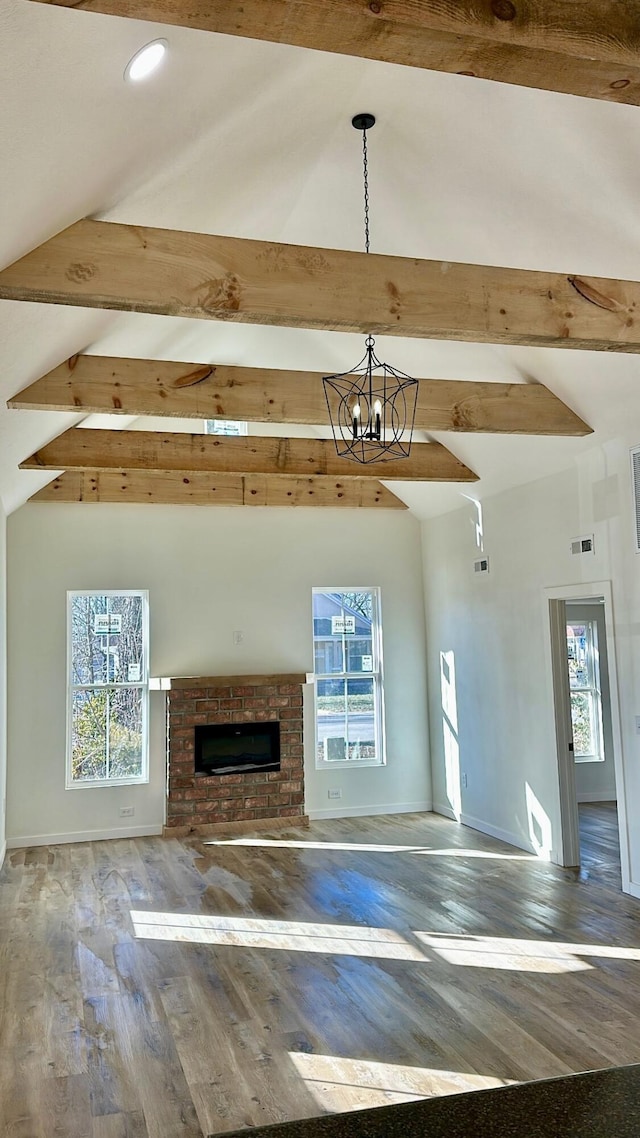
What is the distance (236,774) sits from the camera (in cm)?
769

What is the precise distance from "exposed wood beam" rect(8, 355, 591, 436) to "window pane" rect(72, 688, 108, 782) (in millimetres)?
3547

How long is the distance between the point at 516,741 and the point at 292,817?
2.35m

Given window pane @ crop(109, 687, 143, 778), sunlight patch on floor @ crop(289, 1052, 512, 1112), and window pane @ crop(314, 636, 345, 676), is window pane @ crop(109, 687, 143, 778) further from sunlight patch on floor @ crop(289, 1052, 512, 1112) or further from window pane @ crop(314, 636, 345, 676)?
sunlight patch on floor @ crop(289, 1052, 512, 1112)

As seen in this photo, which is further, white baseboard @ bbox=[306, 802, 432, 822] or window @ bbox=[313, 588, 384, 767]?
window @ bbox=[313, 588, 384, 767]

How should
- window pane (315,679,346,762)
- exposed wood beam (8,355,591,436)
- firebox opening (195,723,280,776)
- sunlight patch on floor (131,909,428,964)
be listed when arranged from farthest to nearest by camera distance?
window pane (315,679,346,762) < firebox opening (195,723,280,776) < exposed wood beam (8,355,591,436) < sunlight patch on floor (131,909,428,964)

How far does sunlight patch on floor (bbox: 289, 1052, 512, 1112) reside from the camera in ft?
9.75

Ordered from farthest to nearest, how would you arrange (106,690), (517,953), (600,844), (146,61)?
(106,690), (600,844), (517,953), (146,61)

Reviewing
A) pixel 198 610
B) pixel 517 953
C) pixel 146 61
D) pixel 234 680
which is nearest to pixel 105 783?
pixel 234 680

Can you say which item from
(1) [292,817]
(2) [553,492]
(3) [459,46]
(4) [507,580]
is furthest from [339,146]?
(1) [292,817]

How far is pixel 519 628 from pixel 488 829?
6.22 feet

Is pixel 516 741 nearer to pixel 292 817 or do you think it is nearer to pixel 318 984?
pixel 292 817

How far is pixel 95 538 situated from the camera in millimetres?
7648

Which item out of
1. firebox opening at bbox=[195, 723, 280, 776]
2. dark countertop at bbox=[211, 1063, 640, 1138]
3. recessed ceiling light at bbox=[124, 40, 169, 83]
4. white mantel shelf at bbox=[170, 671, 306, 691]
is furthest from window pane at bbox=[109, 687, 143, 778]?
dark countertop at bbox=[211, 1063, 640, 1138]

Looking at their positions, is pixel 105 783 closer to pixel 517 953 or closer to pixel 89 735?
pixel 89 735
